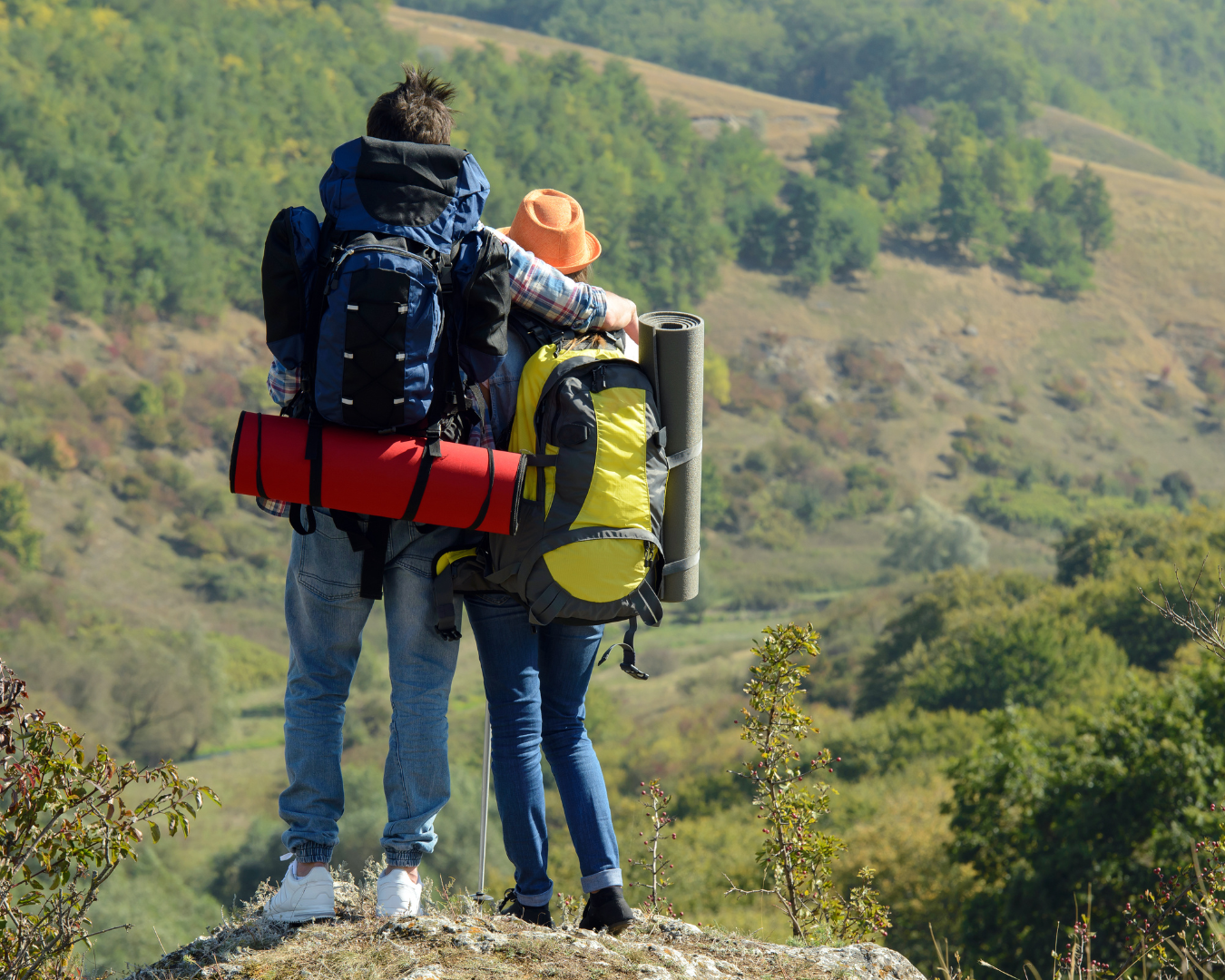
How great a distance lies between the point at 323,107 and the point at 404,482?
84187 mm

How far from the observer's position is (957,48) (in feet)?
356

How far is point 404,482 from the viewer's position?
2.42m

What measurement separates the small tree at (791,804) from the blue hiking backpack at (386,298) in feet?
4.50

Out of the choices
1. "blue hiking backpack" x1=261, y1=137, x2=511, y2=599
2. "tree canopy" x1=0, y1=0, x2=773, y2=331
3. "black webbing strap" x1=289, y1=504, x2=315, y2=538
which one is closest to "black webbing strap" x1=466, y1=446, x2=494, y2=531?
Answer: "blue hiking backpack" x1=261, y1=137, x2=511, y2=599

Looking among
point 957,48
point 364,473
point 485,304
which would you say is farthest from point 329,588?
point 957,48

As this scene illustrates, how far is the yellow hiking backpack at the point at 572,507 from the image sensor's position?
101 inches

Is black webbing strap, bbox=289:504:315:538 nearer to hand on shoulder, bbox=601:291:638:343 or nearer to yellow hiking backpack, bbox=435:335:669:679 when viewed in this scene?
yellow hiking backpack, bbox=435:335:669:679

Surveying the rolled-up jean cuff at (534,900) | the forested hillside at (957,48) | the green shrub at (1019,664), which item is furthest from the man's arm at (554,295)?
the forested hillside at (957,48)

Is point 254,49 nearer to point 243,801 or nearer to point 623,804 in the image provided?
point 243,801

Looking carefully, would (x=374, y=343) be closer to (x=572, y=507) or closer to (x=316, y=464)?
(x=316, y=464)

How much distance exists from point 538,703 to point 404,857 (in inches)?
16.4

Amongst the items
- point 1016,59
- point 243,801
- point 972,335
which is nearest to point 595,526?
point 243,801

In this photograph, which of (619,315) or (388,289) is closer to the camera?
(388,289)

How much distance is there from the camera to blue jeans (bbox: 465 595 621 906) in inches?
104
